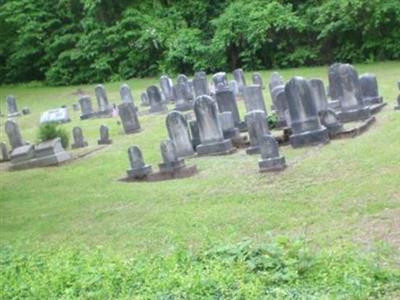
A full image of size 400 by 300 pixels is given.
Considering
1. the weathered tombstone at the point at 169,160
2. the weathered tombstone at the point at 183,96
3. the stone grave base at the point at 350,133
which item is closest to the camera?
the weathered tombstone at the point at 169,160

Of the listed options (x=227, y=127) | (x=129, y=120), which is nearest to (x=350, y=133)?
(x=227, y=127)

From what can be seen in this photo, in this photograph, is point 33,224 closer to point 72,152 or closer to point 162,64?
point 72,152

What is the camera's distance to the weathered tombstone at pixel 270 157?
1105cm

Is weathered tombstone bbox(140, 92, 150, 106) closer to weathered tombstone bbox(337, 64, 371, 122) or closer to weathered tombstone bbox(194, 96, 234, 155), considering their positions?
weathered tombstone bbox(194, 96, 234, 155)

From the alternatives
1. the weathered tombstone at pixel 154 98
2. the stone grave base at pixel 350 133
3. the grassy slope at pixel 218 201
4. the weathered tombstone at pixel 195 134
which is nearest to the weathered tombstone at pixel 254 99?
the weathered tombstone at pixel 195 134

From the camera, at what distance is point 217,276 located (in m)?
5.94

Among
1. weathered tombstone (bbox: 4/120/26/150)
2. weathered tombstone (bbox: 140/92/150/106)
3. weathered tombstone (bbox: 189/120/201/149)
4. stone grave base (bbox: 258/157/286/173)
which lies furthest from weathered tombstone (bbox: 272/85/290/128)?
weathered tombstone (bbox: 140/92/150/106)

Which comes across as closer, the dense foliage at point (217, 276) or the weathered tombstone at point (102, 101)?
the dense foliage at point (217, 276)

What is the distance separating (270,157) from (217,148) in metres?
2.40

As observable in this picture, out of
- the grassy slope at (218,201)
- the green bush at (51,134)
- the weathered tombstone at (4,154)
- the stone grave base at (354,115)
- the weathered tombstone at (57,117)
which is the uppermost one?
the weathered tombstone at (57,117)

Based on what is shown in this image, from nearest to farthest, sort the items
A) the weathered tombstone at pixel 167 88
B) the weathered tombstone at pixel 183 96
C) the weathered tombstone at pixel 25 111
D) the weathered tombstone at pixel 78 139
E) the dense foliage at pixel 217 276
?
the dense foliage at pixel 217 276
the weathered tombstone at pixel 78 139
the weathered tombstone at pixel 183 96
the weathered tombstone at pixel 167 88
the weathered tombstone at pixel 25 111

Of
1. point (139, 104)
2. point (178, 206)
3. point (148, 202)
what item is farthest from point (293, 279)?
point (139, 104)

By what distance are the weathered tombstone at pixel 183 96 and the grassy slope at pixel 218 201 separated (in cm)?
569

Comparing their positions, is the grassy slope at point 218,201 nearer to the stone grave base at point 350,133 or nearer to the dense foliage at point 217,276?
the stone grave base at point 350,133
